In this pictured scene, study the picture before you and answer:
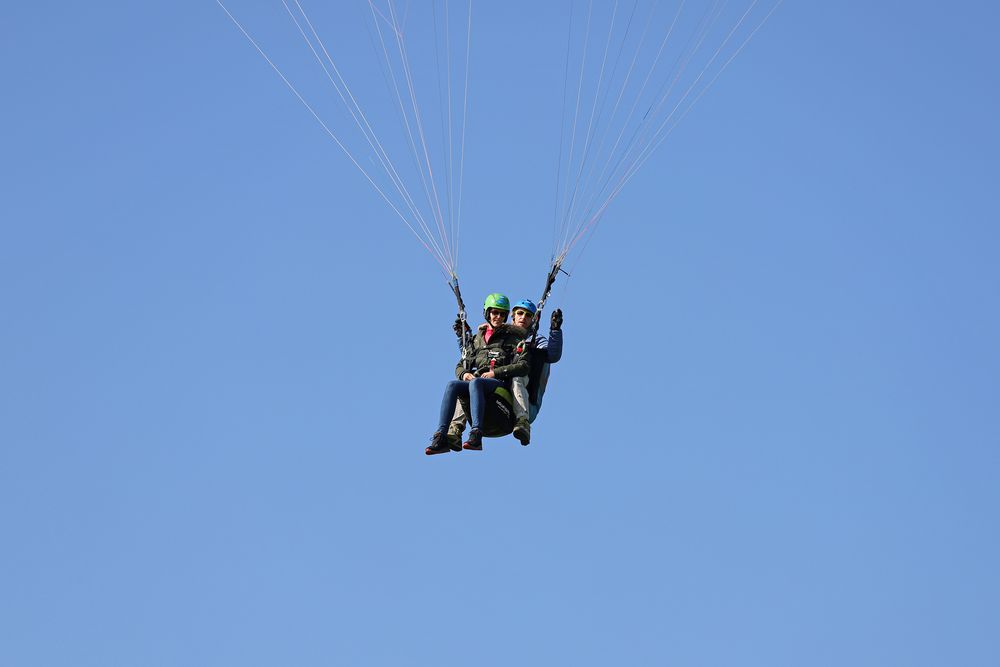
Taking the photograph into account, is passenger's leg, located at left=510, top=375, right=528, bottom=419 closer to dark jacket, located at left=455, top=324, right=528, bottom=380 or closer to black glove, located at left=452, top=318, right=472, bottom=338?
dark jacket, located at left=455, top=324, right=528, bottom=380

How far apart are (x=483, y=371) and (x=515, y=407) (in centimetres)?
57

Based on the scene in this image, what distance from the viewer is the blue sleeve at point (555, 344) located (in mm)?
20219

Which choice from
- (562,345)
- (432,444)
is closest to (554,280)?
(562,345)

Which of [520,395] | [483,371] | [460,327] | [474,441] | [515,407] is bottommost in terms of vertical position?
[474,441]

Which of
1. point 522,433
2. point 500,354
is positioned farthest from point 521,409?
point 500,354

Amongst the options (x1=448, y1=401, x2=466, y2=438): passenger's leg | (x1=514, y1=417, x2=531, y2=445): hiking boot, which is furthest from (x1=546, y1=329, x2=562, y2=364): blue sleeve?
(x1=448, y1=401, x2=466, y2=438): passenger's leg

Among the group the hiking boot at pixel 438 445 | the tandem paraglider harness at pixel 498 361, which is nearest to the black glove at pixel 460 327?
the tandem paraglider harness at pixel 498 361

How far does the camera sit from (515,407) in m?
20.1

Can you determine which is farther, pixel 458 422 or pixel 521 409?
pixel 458 422

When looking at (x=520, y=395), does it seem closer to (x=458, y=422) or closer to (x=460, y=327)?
(x=458, y=422)

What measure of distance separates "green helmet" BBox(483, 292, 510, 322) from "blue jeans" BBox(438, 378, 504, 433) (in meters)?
1.04

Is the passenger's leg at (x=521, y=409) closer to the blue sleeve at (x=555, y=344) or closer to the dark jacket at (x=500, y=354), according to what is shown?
the dark jacket at (x=500, y=354)

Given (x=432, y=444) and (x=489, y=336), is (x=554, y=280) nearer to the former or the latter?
(x=489, y=336)

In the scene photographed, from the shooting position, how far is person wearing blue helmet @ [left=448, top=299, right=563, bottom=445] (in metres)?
20.0
